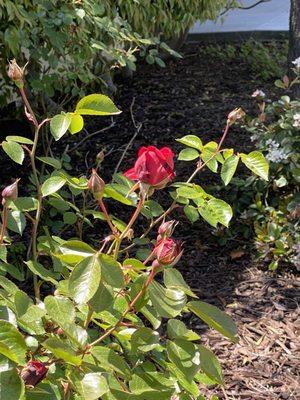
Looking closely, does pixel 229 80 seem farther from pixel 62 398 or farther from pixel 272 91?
pixel 62 398

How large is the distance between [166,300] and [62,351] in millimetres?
202

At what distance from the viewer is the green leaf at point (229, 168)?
6.07 ft

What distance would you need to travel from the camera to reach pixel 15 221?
175 centimetres

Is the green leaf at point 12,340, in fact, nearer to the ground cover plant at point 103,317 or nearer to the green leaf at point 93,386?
the ground cover plant at point 103,317

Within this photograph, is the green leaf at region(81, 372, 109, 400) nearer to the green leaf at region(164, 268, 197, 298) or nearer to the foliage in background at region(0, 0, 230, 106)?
the green leaf at region(164, 268, 197, 298)

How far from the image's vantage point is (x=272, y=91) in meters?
5.95

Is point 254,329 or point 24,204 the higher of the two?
point 24,204

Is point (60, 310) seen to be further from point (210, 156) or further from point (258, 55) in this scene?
point (258, 55)

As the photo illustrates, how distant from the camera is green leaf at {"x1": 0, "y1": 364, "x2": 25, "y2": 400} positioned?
109 cm

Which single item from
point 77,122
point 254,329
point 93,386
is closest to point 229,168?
point 77,122

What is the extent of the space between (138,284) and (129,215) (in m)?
2.46

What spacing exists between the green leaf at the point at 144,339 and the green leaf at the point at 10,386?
0.94ft

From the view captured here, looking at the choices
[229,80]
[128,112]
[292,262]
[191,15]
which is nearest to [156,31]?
[191,15]

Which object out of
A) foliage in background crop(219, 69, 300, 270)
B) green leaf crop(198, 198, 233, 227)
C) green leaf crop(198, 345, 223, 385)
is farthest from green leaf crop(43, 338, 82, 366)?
foliage in background crop(219, 69, 300, 270)
